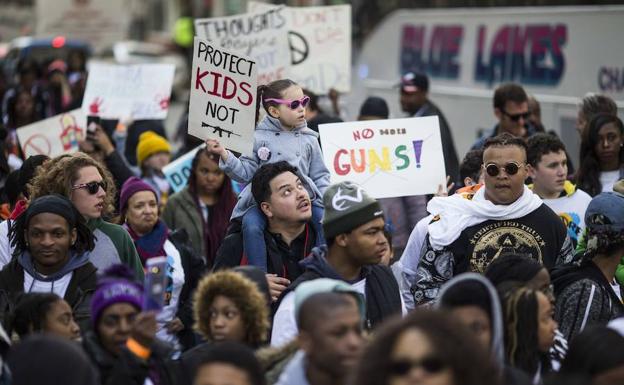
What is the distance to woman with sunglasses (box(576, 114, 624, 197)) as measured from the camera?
984 cm

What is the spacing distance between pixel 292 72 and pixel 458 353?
9.75 metres

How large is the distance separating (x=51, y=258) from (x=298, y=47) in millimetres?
7154

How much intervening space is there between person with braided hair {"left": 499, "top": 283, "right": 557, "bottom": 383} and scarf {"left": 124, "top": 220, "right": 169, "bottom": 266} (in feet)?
11.1

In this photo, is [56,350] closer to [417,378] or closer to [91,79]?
[417,378]

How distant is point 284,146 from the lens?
8.65 metres

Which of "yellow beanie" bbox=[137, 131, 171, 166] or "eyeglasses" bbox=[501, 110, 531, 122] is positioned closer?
"eyeglasses" bbox=[501, 110, 531, 122]

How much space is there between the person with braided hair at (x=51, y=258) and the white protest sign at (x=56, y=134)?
456 centimetres

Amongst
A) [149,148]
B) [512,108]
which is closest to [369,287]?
[512,108]

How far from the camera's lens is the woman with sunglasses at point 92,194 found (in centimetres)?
774

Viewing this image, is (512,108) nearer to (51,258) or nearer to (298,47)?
(298,47)

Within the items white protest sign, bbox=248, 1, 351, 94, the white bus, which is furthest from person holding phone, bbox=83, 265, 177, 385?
the white bus

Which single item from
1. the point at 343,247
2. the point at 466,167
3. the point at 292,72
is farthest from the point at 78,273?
the point at 292,72

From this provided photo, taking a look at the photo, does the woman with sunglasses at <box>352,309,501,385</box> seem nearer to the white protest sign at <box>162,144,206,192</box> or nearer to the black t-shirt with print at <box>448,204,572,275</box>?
the black t-shirt with print at <box>448,204,572,275</box>

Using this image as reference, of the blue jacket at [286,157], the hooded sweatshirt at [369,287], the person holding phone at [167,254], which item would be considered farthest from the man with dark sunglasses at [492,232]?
the person holding phone at [167,254]
